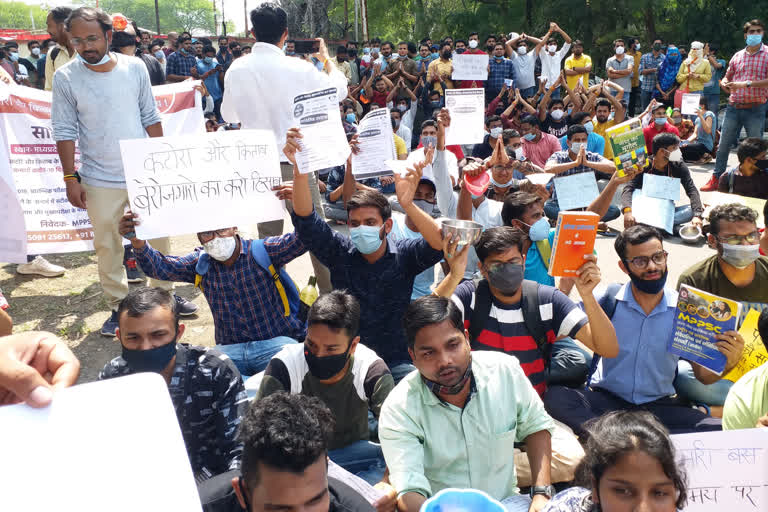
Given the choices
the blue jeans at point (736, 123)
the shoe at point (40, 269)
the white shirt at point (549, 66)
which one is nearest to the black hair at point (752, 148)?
the blue jeans at point (736, 123)

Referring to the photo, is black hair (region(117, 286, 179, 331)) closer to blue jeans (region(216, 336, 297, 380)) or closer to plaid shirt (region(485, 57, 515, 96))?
blue jeans (region(216, 336, 297, 380))

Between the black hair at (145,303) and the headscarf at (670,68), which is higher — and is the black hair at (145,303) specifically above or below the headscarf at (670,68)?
below

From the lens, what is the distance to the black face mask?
2863mm

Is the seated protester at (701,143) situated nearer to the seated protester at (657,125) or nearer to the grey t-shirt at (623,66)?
the seated protester at (657,125)

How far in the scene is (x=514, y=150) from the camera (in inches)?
293

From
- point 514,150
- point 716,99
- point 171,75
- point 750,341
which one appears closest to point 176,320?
point 750,341

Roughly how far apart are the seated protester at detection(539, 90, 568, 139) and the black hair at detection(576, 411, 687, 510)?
9516 mm

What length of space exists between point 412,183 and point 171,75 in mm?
11290

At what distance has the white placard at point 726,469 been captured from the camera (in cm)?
206

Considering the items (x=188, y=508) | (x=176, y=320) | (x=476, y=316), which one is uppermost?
(x=188, y=508)

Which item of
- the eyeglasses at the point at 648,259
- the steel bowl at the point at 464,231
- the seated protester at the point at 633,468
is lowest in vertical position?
the seated protester at the point at 633,468

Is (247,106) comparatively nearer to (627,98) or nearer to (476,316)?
(476,316)

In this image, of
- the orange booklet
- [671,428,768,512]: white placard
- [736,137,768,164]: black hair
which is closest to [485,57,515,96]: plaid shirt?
[736,137,768,164]: black hair

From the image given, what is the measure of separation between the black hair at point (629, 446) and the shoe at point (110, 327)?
12.9 feet
